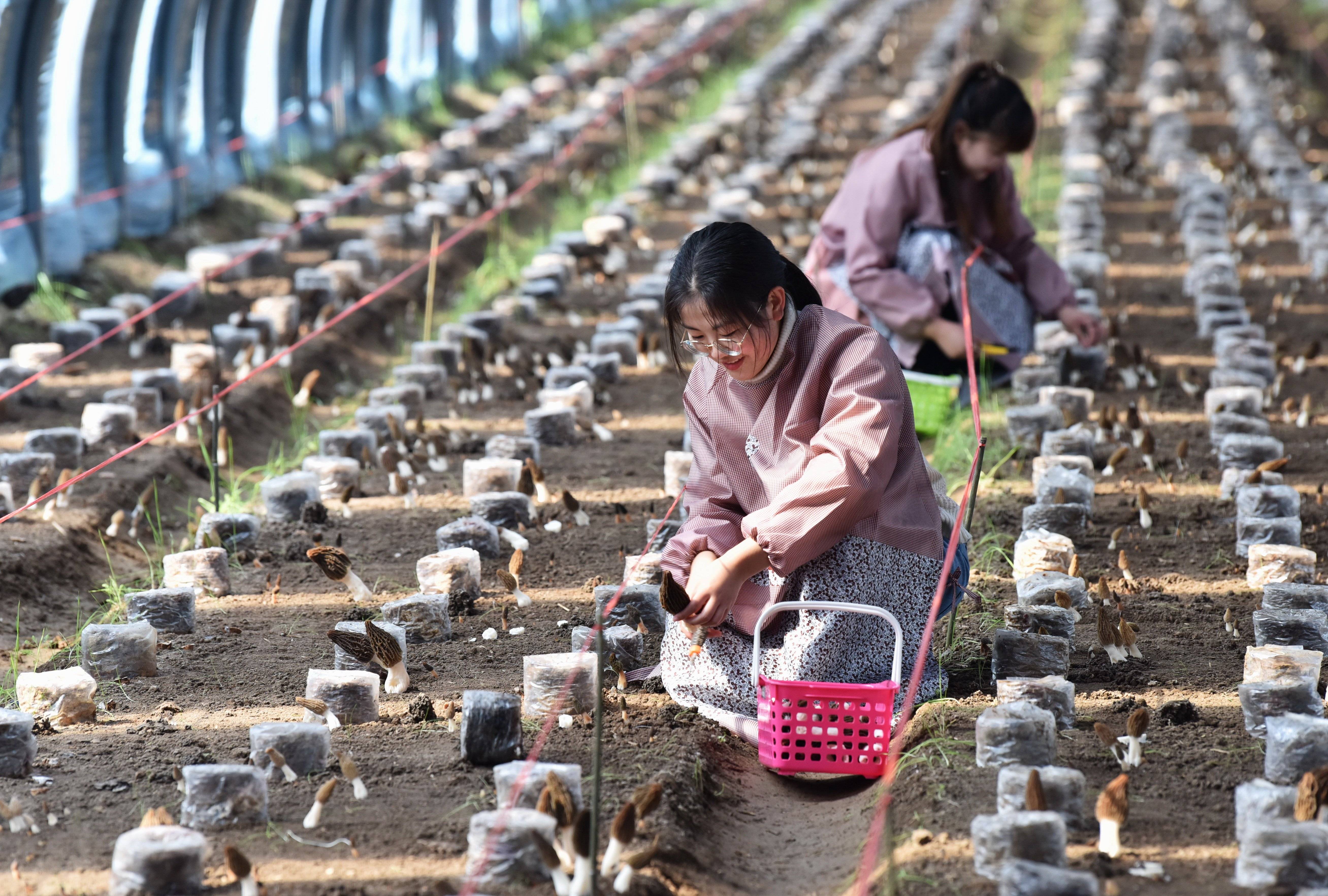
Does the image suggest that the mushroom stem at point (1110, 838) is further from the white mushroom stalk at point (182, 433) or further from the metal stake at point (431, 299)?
the metal stake at point (431, 299)

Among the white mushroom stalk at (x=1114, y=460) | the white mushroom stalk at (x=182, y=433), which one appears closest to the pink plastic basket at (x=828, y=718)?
the white mushroom stalk at (x=1114, y=460)

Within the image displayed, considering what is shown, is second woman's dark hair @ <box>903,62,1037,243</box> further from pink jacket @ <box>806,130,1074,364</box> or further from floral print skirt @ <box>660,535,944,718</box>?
floral print skirt @ <box>660,535,944,718</box>

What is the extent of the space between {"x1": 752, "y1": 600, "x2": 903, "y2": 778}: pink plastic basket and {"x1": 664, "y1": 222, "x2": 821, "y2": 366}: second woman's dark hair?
2.22 ft

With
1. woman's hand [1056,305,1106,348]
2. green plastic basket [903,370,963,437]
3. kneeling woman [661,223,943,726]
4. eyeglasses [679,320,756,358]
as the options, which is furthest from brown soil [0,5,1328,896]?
eyeglasses [679,320,756,358]

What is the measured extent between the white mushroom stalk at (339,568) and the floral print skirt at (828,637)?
3.54ft

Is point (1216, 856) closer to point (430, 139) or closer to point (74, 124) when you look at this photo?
point (74, 124)

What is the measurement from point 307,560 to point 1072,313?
2.89 metres

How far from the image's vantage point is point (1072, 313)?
5746mm

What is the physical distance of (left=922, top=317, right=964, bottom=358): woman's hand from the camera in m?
5.65

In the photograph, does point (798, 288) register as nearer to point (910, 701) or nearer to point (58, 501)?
point (910, 701)

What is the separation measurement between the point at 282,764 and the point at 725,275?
146 cm

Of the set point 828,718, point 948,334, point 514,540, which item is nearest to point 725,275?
point 828,718

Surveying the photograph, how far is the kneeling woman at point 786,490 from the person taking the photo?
3.50m

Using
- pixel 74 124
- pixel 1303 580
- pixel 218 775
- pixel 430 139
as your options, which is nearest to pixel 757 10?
pixel 430 139
